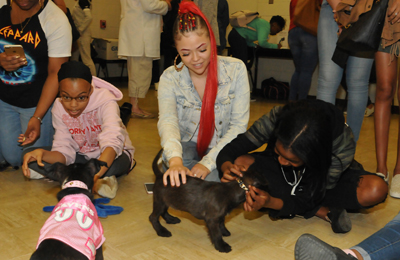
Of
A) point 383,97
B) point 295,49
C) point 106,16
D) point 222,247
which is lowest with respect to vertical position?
point 222,247

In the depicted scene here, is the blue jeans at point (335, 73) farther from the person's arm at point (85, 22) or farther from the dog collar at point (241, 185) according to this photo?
the person's arm at point (85, 22)

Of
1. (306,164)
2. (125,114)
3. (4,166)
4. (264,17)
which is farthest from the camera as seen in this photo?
(264,17)

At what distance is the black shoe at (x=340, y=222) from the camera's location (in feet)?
6.99

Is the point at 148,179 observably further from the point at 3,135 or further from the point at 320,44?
the point at 320,44

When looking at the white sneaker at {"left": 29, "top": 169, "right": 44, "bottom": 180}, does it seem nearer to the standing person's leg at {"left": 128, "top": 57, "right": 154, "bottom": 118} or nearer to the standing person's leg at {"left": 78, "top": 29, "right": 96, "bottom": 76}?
the standing person's leg at {"left": 128, "top": 57, "right": 154, "bottom": 118}

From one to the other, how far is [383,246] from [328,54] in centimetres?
184

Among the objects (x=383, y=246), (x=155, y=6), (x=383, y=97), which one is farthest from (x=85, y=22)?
(x=383, y=246)

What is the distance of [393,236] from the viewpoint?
4.52 feet

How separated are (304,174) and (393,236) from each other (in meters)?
0.86

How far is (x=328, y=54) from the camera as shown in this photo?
287 centimetres

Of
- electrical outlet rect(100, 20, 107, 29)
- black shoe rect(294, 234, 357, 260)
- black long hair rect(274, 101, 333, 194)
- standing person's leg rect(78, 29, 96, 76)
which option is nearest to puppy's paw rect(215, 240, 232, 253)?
black shoe rect(294, 234, 357, 260)

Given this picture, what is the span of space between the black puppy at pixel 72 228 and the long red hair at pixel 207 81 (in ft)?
3.31

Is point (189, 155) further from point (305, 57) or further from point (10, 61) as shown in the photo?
point (305, 57)

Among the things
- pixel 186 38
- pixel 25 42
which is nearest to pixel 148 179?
pixel 186 38
